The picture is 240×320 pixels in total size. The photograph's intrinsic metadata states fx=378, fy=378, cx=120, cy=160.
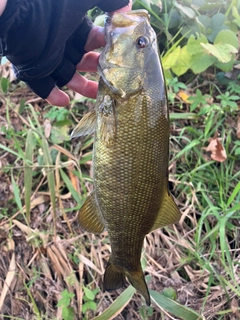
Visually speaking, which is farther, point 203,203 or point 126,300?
point 203,203

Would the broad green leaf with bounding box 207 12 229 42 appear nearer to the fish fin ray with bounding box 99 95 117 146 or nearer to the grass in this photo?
the grass

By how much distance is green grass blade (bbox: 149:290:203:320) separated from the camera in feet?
6.99

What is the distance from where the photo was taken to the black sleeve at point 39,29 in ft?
5.24

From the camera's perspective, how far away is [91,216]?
1770mm

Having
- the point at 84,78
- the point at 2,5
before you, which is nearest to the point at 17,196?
the point at 84,78

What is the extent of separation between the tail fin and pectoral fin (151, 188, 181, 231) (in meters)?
0.28

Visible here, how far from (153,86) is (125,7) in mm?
486

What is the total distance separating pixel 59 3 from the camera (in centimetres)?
168

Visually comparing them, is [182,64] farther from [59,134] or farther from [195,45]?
[59,134]

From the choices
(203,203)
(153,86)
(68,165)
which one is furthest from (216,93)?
(153,86)

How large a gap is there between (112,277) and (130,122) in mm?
816

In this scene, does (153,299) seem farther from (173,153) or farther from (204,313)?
(173,153)

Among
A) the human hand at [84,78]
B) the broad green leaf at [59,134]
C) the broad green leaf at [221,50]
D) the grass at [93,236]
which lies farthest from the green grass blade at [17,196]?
the broad green leaf at [221,50]

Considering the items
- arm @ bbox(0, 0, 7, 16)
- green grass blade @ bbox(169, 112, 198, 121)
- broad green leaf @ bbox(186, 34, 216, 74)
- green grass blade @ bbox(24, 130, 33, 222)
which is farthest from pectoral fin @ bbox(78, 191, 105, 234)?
broad green leaf @ bbox(186, 34, 216, 74)
